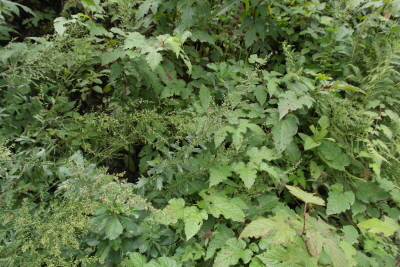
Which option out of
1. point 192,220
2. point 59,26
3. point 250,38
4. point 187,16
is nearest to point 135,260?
point 192,220

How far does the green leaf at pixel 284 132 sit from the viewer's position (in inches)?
74.2

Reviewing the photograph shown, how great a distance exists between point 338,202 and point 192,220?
120 centimetres

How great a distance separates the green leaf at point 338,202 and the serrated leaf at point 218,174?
85 centimetres

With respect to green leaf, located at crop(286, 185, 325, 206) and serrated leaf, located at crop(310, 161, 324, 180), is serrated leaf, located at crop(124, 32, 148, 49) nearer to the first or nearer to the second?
green leaf, located at crop(286, 185, 325, 206)

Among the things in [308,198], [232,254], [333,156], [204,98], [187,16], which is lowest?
[232,254]

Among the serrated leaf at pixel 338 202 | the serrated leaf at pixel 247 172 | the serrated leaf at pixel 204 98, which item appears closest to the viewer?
the serrated leaf at pixel 247 172

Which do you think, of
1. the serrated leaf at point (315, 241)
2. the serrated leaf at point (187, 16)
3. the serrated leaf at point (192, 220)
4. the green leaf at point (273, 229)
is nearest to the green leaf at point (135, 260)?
the serrated leaf at point (192, 220)

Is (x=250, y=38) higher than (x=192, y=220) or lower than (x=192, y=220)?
higher

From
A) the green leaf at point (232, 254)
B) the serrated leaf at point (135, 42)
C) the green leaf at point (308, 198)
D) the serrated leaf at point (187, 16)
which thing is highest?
the serrated leaf at point (187, 16)

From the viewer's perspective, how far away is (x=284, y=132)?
193 cm

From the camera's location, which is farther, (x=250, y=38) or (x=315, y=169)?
(x=250, y=38)

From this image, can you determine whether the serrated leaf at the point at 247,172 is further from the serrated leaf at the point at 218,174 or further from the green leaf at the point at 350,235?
the green leaf at the point at 350,235

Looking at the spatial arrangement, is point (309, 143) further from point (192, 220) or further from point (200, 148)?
point (192, 220)

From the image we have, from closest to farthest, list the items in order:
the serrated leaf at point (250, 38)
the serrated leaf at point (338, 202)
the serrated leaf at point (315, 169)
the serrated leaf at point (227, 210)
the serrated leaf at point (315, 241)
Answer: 1. the serrated leaf at point (315, 241)
2. the serrated leaf at point (227, 210)
3. the serrated leaf at point (338, 202)
4. the serrated leaf at point (315, 169)
5. the serrated leaf at point (250, 38)
